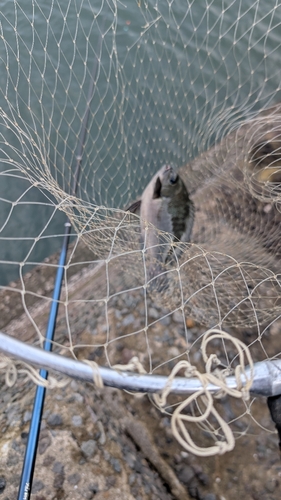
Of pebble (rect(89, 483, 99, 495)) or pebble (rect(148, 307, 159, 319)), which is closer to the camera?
pebble (rect(89, 483, 99, 495))

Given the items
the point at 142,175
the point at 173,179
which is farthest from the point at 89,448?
the point at 142,175

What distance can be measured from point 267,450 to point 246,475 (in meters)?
0.21

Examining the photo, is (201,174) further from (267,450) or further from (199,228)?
(267,450)

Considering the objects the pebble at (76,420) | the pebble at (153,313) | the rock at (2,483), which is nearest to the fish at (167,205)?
the pebble at (153,313)

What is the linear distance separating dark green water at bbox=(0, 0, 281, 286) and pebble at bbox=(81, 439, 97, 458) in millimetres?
2236

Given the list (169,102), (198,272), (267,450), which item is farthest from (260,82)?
(267,450)

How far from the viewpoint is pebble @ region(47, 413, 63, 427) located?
7.98 ft

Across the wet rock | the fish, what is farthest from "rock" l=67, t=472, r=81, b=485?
the fish

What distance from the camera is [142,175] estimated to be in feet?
15.1

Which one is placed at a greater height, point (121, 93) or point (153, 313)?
point (121, 93)

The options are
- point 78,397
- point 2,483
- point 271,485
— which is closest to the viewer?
point 2,483

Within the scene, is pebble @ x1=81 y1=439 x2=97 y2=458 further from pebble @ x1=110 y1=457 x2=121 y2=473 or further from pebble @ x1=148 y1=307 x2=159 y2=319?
pebble @ x1=148 y1=307 x2=159 y2=319

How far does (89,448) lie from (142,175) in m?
3.12

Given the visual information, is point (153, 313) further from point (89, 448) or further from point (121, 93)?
point (121, 93)
